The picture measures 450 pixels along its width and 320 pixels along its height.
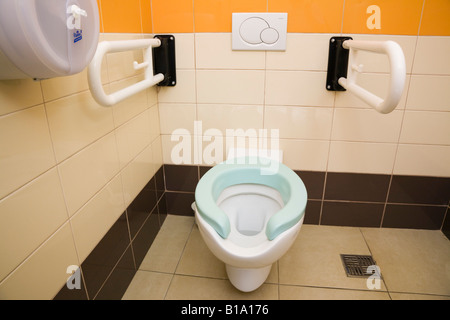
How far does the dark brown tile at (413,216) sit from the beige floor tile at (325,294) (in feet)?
1.70

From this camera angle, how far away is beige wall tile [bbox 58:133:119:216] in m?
0.92

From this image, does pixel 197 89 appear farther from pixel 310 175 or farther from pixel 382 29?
pixel 382 29

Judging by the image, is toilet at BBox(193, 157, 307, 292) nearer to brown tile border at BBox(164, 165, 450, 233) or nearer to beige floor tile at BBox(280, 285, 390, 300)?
beige floor tile at BBox(280, 285, 390, 300)

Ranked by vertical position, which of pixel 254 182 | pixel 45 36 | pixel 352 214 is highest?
pixel 45 36

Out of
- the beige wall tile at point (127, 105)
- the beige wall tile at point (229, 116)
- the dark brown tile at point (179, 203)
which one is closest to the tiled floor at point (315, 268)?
the dark brown tile at point (179, 203)

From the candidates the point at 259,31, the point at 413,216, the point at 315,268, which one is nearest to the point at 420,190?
the point at 413,216

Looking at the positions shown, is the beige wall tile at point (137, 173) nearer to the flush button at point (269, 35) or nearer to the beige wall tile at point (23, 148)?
the beige wall tile at point (23, 148)

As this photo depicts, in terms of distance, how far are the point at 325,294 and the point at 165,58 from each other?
1.27 m

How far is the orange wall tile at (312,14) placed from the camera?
1340 mm

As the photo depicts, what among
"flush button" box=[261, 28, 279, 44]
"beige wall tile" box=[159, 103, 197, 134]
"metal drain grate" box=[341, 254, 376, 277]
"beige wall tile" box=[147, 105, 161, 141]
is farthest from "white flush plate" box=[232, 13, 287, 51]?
"metal drain grate" box=[341, 254, 376, 277]

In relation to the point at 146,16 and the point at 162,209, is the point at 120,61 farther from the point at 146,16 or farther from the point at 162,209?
the point at 162,209

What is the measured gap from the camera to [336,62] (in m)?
1.39
